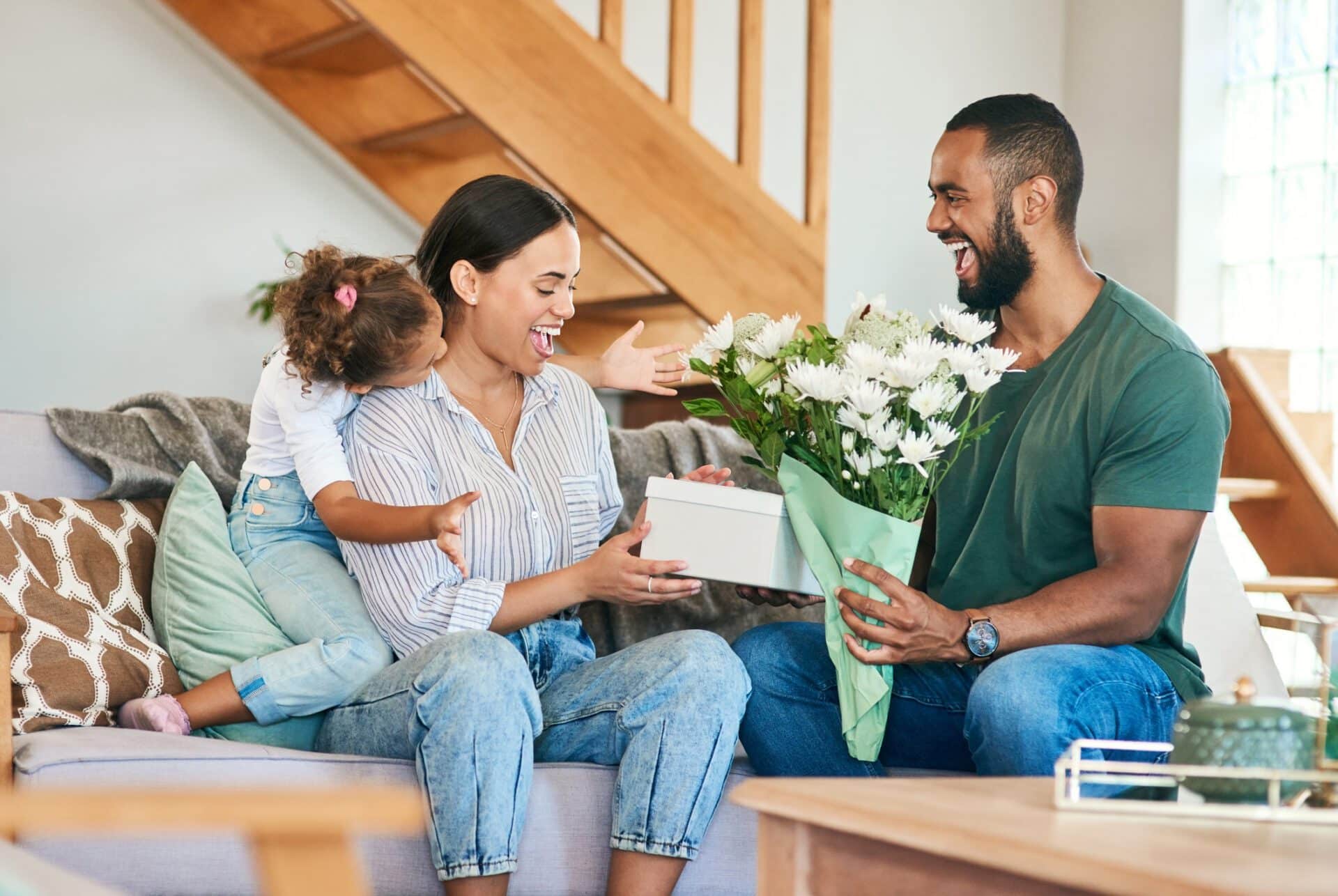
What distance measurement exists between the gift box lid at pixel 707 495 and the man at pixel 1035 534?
0.16 m

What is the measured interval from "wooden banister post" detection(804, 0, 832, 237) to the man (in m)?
1.80

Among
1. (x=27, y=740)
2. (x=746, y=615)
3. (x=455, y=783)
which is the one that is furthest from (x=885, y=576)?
(x=27, y=740)

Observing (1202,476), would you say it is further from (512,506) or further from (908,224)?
(908,224)

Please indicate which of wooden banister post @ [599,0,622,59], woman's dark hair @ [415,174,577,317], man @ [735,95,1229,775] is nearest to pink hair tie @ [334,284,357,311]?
woman's dark hair @ [415,174,577,317]

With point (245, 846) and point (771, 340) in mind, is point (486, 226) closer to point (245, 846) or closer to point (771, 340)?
point (771, 340)

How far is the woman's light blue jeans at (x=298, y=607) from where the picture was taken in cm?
185

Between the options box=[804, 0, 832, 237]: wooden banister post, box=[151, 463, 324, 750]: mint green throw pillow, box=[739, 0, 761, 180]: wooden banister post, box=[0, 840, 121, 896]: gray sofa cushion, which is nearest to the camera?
box=[0, 840, 121, 896]: gray sofa cushion

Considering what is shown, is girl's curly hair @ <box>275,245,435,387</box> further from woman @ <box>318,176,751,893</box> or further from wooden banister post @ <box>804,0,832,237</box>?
wooden banister post @ <box>804,0,832,237</box>

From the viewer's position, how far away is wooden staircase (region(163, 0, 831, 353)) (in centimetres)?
340

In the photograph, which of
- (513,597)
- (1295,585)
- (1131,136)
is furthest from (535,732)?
(1131,136)

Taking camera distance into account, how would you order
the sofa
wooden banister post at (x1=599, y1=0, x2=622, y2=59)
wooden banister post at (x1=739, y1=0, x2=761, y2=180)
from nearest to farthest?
the sofa < wooden banister post at (x1=599, y1=0, x2=622, y2=59) < wooden banister post at (x1=739, y1=0, x2=761, y2=180)

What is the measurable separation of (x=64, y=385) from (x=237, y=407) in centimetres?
182

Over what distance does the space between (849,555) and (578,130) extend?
2.04m

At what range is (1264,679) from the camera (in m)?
2.21
